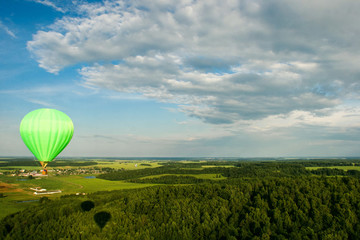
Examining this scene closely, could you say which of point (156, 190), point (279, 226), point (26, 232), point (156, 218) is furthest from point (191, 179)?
point (26, 232)

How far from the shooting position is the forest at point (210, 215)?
57000 mm

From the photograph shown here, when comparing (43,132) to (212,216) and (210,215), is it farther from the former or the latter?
(210,215)

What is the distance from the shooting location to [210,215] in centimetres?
7162

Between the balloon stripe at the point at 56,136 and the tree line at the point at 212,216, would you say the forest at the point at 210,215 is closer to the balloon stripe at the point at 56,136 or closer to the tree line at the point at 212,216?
the tree line at the point at 212,216

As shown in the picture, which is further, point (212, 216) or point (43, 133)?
point (212, 216)

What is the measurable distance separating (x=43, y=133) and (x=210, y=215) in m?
54.3

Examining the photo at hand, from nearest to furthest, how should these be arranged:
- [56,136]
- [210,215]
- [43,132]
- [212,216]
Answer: [43,132] < [56,136] < [212,216] < [210,215]

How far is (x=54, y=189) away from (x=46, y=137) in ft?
311

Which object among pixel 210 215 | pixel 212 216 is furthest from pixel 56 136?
pixel 210 215

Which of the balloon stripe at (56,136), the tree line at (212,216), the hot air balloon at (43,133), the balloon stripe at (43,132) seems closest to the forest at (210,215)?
the tree line at (212,216)

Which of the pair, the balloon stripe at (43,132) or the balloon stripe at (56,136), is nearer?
the balloon stripe at (43,132)

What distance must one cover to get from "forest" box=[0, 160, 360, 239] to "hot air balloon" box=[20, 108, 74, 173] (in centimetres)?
2996

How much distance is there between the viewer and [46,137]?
117 feet

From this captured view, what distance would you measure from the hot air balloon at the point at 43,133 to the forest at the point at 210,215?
30.0 metres
